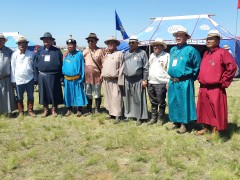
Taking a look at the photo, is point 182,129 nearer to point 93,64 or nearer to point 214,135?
point 214,135

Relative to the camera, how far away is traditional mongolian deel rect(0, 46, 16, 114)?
255 inches

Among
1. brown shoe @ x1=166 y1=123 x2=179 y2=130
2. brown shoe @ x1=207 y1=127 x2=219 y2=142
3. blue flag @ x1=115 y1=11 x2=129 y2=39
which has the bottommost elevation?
brown shoe @ x1=166 y1=123 x2=179 y2=130

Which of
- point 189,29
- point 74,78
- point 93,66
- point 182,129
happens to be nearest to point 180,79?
point 182,129

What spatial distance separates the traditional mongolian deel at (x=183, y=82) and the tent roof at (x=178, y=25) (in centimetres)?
993

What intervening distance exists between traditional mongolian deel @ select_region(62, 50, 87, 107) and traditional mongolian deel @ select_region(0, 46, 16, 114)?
50.8 inches

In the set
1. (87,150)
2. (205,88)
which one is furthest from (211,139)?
(87,150)

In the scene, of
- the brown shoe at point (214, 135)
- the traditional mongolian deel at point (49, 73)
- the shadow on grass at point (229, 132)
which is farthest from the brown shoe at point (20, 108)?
the shadow on grass at point (229, 132)

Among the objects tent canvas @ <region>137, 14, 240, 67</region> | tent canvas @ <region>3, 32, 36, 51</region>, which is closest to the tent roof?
tent canvas @ <region>137, 14, 240, 67</region>

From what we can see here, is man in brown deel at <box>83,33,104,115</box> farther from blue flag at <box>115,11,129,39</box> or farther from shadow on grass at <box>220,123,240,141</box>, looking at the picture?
blue flag at <box>115,11,129,39</box>

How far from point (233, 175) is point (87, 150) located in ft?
7.20

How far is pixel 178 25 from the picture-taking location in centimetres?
1595

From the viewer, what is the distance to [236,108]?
743cm

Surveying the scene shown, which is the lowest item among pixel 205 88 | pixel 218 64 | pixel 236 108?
pixel 236 108

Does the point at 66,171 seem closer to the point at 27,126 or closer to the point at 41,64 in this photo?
the point at 27,126
